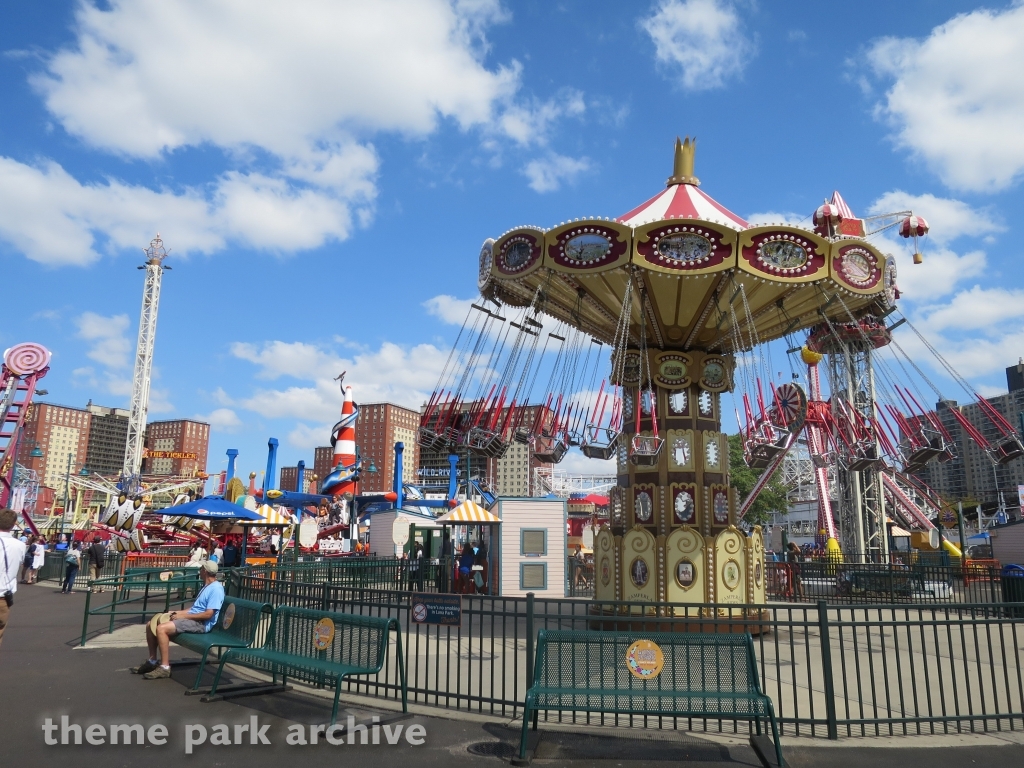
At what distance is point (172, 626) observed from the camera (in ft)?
25.9

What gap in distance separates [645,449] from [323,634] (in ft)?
21.8

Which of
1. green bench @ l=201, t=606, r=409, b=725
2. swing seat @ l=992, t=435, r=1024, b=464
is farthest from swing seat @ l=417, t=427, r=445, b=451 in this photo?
swing seat @ l=992, t=435, r=1024, b=464

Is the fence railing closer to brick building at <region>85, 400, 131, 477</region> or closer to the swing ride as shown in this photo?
the swing ride

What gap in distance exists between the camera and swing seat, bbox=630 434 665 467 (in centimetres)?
1186

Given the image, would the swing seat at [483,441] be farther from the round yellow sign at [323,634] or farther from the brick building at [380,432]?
the brick building at [380,432]

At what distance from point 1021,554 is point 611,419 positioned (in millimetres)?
19239

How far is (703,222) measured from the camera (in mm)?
10938

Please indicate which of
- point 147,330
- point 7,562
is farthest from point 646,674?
point 147,330

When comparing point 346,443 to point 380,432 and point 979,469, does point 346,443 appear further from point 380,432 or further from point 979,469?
point 380,432

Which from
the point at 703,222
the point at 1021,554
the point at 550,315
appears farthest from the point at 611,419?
the point at 1021,554

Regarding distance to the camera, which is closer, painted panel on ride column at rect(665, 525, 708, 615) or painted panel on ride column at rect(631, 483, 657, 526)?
painted panel on ride column at rect(665, 525, 708, 615)

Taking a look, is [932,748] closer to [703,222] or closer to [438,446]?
[703,222]

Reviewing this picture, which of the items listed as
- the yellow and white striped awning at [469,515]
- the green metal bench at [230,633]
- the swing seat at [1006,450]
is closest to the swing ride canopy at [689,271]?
the swing seat at [1006,450]

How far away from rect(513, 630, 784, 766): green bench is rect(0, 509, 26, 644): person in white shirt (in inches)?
193
